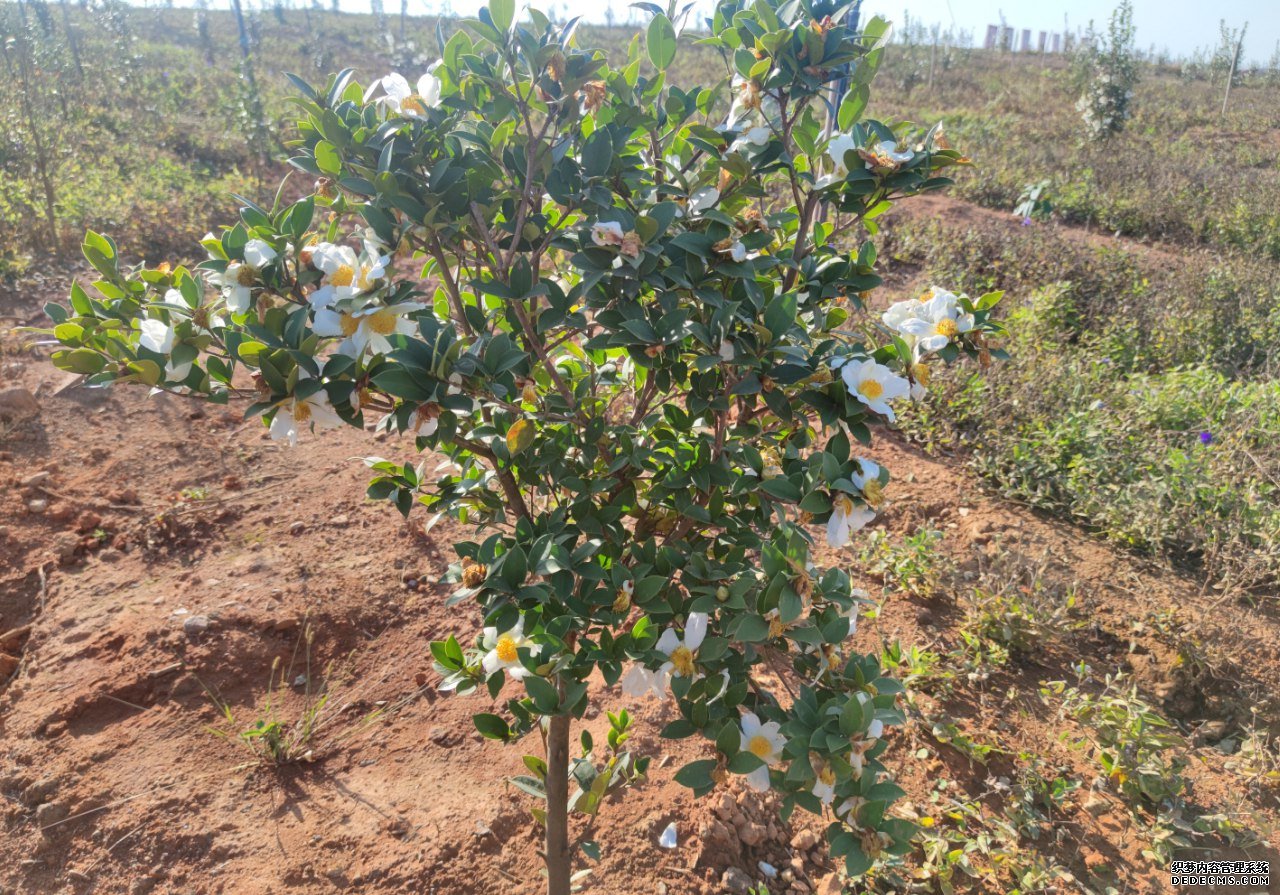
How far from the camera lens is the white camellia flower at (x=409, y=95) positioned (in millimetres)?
1169

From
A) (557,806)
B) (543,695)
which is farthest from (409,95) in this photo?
(557,806)

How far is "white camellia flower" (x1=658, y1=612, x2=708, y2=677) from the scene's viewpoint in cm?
117

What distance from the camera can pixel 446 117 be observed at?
1189 mm

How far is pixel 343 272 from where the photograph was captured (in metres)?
1.06

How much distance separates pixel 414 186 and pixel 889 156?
2.41 feet

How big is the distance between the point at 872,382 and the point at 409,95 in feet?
2.76

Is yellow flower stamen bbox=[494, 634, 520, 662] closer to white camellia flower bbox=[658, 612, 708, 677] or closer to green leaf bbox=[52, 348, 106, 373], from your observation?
white camellia flower bbox=[658, 612, 708, 677]

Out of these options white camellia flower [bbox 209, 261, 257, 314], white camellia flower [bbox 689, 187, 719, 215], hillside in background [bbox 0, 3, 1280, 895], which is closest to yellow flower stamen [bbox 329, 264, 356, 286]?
white camellia flower [bbox 209, 261, 257, 314]

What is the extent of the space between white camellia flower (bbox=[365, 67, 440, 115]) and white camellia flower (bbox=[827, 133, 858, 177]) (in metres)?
0.63

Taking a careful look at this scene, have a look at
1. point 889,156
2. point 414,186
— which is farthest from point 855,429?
point 414,186

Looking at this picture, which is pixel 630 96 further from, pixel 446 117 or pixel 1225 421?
pixel 1225 421

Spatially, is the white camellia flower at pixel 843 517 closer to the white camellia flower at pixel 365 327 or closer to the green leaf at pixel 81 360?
the white camellia flower at pixel 365 327

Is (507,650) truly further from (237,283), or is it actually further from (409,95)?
(409,95)

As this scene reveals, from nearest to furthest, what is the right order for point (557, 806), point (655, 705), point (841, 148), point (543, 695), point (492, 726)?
point (543, 695)
point (841, 148)
point (492, 726)
point (557, 806)
point (655, 705)
